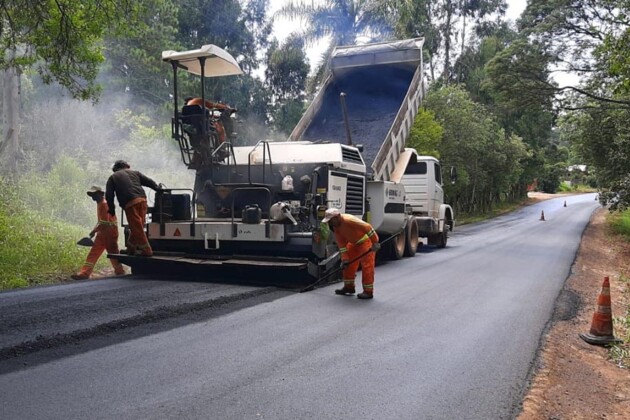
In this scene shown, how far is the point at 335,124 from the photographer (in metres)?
11.5

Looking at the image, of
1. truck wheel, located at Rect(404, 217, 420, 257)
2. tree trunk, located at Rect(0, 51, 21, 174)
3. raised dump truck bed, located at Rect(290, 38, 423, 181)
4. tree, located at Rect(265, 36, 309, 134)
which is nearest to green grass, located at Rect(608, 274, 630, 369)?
truck wheel, located at Rect(404, 217, 420, 257)

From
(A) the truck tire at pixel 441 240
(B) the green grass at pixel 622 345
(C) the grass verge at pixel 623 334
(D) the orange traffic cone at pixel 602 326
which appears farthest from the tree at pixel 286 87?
(D) the orange traffic cone at pixel 602 326

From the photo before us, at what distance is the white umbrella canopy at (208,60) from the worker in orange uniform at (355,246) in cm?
287

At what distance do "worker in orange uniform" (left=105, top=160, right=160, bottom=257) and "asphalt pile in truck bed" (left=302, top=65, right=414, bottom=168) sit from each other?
4482 mm

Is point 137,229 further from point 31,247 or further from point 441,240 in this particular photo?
point 441,240

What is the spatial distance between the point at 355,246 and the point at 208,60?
3.52 meters

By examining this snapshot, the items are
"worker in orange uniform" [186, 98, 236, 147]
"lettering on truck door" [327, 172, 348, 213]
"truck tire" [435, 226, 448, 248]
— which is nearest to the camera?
"worker in orange uniform" [186, 98, 236, 147]

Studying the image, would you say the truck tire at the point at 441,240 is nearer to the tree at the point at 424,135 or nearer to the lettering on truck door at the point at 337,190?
the tree at the point at 424,135

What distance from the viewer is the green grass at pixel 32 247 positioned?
789cm

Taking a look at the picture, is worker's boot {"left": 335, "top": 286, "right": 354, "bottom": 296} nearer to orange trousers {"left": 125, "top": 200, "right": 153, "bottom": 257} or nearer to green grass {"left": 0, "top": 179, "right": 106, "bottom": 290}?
orange trousers {"left": 125, "top": 200, "right": 153, "bottom": 257}

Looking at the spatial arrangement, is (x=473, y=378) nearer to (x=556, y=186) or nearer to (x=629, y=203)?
(x=629, y=203)

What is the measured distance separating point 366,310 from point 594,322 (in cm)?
240

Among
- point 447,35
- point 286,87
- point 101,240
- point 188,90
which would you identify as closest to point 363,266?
point 101,240

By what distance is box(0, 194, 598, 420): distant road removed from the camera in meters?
3.46
